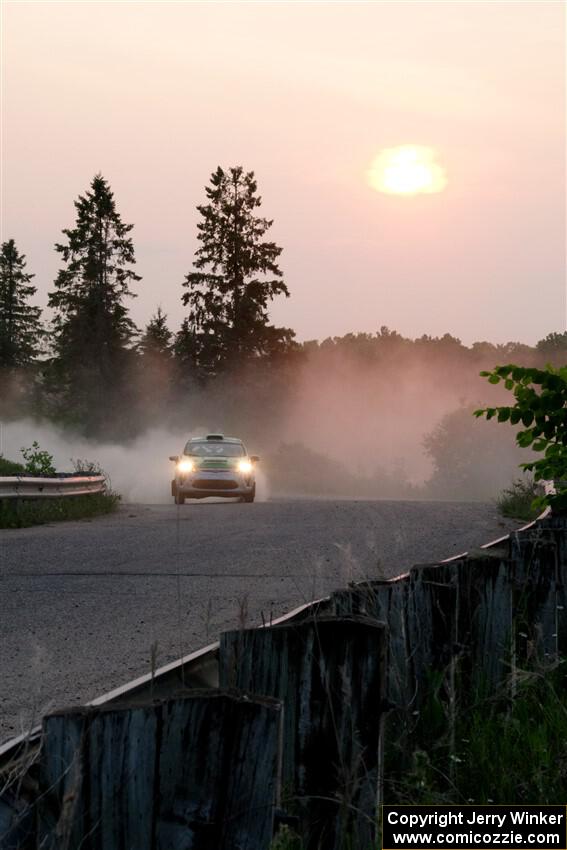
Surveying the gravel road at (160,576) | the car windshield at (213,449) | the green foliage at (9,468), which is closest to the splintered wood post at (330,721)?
the gravel road at (160,576)

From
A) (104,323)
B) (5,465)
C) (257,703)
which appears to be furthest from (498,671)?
(104,323)

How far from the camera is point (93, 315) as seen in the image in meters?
67.8

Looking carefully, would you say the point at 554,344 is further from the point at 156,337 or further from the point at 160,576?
the point at 160,576

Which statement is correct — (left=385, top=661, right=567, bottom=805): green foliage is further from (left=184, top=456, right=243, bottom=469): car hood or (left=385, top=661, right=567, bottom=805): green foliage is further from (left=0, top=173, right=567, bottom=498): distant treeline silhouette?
(left=0, top=173, right=567, bottom=498): distant treeline silhouette

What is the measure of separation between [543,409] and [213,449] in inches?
882

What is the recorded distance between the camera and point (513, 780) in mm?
3918

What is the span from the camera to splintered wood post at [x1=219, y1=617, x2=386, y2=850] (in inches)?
116

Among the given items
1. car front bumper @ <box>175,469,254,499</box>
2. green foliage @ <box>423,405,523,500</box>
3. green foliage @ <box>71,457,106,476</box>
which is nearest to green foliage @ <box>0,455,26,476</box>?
green foliage @ <box>71,457,106,476</box>

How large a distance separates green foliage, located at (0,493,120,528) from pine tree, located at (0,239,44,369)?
58.0m

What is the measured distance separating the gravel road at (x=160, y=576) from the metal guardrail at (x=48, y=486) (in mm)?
1180

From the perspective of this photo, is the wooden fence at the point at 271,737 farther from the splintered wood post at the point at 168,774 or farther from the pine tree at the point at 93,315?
the pine tree at the point at 93,315

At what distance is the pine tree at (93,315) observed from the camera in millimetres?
66875

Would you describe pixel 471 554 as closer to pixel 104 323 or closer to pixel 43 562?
pixel 43 562

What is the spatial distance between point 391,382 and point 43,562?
120 m
